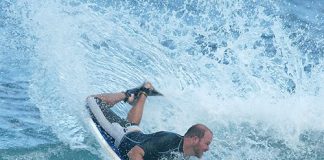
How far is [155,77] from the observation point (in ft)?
38.1

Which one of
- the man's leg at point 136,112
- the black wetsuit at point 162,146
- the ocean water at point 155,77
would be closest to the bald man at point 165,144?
the black wetsuit at point 162,146

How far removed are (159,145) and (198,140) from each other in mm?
552

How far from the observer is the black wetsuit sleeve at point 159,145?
666 cm

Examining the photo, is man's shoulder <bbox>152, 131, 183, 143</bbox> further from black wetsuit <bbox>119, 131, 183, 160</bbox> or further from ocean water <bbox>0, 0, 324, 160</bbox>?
ocean water <bbox>0, 0, 324, 160</bbox>

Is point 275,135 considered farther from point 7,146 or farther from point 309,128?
point 7,146

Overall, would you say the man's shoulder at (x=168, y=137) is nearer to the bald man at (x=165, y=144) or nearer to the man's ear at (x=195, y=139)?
the bald man at (x=165, y=144)

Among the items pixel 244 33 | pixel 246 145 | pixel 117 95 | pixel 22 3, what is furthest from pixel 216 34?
pixel 117 95

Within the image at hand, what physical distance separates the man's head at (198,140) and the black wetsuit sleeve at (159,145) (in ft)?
0.62

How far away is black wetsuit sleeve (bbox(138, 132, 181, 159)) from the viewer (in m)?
6.66

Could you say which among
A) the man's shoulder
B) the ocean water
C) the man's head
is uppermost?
the man's head

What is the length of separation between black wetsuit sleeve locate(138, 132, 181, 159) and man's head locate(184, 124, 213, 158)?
19 centimetres

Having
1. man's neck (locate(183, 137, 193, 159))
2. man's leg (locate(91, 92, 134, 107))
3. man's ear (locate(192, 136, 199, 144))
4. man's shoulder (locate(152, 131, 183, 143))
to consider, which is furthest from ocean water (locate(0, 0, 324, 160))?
man's ear (locate(192, 136, 199, 144))

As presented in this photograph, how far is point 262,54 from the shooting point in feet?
49.2

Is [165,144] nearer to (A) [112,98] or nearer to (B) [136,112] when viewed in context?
(B) [136,112]
